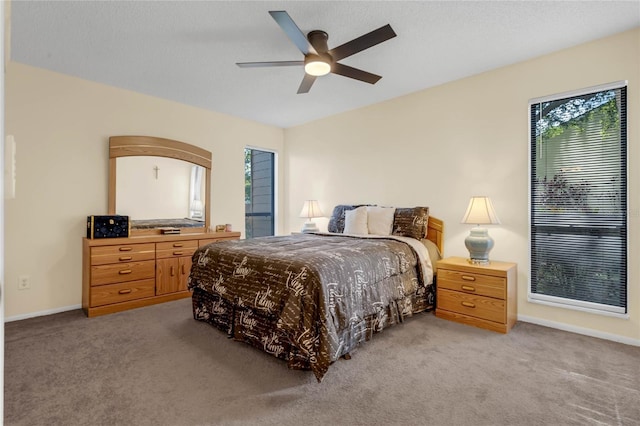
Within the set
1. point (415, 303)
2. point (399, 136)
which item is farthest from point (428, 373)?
point (399, 136)

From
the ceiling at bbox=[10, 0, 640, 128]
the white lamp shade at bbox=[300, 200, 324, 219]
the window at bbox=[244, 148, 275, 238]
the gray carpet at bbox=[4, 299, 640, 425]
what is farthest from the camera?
the window at bbox=[244, 148, 275, 238]

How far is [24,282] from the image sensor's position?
124 inches

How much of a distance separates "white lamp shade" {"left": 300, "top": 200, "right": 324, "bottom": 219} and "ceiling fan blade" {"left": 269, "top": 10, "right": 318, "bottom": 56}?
2.67 metres

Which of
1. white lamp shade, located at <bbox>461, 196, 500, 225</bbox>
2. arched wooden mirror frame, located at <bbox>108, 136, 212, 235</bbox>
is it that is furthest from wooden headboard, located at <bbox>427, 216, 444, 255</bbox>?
arched wooden mirror frame, located at <bbox>108, 136, 212, 235</bbox>

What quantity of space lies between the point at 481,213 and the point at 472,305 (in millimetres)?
877

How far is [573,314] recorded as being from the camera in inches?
112

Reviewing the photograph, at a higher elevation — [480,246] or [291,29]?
[291,29]

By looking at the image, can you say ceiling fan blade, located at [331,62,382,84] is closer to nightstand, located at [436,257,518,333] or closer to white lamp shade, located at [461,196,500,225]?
white lamp shade, located at [461,196,500,225]

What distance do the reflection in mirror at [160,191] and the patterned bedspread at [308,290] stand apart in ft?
4.70

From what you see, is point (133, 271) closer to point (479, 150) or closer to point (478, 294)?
A: point (478, 294)

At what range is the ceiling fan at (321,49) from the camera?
213 centimetres

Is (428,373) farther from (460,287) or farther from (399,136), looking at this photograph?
(399,136)

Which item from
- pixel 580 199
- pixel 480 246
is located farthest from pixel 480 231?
pixel 580 199

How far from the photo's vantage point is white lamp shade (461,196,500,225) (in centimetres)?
304
